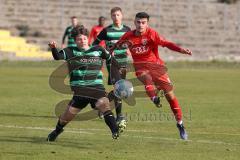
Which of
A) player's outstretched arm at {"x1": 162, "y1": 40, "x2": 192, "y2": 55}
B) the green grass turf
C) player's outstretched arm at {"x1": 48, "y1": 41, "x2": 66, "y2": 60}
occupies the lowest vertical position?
the green grass turf

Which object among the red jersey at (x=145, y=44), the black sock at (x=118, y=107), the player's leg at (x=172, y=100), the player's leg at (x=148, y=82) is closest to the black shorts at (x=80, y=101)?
the player's leg at (x=172, y=100)

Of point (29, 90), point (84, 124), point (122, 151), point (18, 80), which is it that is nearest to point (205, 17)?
point (18, 80)

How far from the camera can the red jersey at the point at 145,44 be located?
13.7 m

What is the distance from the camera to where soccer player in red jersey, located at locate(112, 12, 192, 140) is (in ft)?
44.0

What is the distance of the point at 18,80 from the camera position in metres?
26.7

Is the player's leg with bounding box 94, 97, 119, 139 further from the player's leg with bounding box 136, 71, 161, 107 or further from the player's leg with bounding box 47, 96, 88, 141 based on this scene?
the player's leg with bounding box 136, 71, 161, 107

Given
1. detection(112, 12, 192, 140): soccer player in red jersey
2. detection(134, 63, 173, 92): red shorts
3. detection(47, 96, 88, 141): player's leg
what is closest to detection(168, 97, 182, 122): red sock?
detection(112, 12, 192, 140): soccer player in red jersey

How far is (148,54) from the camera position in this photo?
1406 cm

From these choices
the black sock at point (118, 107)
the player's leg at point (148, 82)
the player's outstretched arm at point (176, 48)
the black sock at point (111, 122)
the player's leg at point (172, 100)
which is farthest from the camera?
the black sock at point (118, 107)

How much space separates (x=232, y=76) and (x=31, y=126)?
18656mm

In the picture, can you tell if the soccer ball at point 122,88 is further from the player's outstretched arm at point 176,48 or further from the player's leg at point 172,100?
the player's outstretched arm at point 176,48

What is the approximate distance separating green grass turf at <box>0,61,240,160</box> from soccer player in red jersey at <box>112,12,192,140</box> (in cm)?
84

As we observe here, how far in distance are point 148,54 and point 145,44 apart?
0.80 feet

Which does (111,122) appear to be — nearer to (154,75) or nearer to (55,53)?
(55,53)
